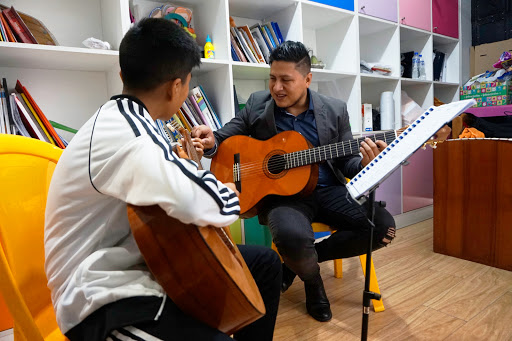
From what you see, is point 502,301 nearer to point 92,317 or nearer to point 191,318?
point 191,318

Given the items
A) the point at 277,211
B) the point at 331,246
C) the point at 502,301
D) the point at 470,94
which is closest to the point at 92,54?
the point at 277,211

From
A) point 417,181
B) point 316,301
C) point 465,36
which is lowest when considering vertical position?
point 316,301

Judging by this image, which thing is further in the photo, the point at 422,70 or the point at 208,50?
the point at 422,70

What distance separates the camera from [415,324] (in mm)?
1425

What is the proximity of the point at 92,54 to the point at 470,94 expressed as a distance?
309 cm

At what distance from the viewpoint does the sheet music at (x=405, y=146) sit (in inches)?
34.8

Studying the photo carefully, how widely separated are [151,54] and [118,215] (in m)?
0.40

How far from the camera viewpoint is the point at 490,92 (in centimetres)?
284

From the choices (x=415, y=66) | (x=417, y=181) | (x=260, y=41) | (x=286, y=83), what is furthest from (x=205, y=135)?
(x=415, y=66)

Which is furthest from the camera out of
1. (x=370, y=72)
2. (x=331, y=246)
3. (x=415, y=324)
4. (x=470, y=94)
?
(x=470, y=94)

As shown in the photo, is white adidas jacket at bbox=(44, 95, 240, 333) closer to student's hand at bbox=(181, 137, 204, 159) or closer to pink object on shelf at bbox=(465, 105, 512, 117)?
student's hand at bbox=(181, 137, 204, 159)

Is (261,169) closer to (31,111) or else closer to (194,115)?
(194,115)

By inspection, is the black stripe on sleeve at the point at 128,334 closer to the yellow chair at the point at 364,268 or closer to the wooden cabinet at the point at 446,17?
the yellow chair at the point at 364,268

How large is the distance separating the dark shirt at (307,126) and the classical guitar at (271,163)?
6.4 inches
